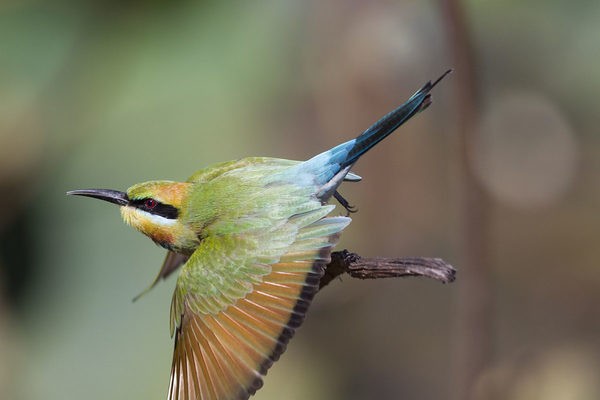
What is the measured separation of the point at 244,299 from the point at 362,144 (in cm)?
33

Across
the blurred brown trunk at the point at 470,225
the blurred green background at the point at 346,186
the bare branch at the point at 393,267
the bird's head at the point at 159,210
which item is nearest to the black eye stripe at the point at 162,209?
the bird's head at the point at 159,210

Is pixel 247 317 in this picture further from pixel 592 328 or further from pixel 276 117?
pixel 276 117

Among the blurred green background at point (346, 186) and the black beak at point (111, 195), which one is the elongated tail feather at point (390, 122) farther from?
the blurred green background at point (346, 186)

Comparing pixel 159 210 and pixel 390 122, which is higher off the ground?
pixel 390 122

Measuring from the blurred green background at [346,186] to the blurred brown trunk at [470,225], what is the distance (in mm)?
842

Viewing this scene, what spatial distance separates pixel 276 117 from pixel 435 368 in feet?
3.37

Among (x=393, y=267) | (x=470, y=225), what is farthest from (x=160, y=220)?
(x=470, y=225)

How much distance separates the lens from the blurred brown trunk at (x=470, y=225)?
1.95 m

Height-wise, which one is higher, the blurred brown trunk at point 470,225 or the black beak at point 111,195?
the blurred brown trunk at point 470,225

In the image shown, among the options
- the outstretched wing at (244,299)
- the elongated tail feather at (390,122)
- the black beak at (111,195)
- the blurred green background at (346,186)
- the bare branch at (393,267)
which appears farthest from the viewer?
the blurred green background at (346,186)

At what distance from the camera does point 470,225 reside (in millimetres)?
1979

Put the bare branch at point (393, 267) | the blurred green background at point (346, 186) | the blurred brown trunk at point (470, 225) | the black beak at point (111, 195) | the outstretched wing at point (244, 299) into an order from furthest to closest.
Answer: the blurred green background at point (346, 186)
the blurred brown trunk at point (470, 225)
the black beak at point (111, 195)
the outstretched wing at point (244, 299)
the bare branch at point (393, 267)

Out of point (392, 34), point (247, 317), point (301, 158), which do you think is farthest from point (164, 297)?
point (247, 317)

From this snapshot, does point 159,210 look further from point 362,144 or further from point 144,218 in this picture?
point 362,144
